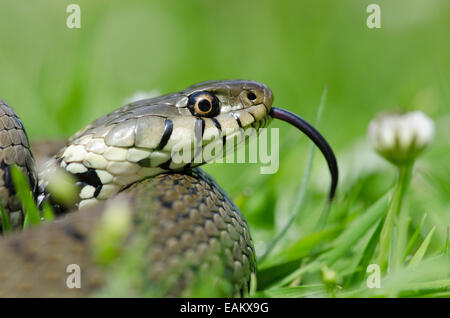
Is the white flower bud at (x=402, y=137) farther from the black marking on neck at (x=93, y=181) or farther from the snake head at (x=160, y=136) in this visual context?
the black marking on neck at (x=93, y=181)

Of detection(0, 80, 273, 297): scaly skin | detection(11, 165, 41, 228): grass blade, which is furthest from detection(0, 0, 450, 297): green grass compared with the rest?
detection(11, 165, 41, 228): grass blade

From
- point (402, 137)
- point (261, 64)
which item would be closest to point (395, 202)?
point (402, 137)

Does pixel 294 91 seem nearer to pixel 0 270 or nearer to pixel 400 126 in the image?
pixel 400 126

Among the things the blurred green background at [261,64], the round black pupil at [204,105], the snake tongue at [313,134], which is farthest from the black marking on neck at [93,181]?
the blurred green background at [261,64]

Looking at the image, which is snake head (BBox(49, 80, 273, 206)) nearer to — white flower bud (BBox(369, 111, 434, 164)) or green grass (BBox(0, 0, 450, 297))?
green grass (BBox(0, 0, 450, 297))

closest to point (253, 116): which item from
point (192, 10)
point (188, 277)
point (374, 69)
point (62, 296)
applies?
point (188, 277)

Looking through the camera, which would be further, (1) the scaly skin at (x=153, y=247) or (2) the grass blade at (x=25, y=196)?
(2) the grass blade at (x=25, y=196)

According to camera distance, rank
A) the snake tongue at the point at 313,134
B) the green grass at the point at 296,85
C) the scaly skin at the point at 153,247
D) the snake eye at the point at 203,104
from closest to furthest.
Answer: the scaly skin at the point at 153,247, the green grass at the point at 296,85, the snake eye at the point at 203,104, the snake tongue at the point at 313,134
